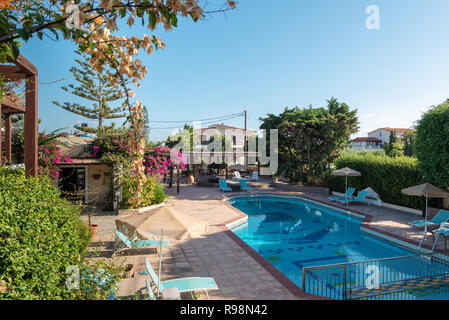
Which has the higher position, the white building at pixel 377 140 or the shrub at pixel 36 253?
the white building at pixel 377 140

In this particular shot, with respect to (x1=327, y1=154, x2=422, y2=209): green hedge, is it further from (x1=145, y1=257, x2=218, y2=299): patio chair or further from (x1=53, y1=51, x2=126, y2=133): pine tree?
(x1=53, y1=51, x2=126, y2=133): pine tree

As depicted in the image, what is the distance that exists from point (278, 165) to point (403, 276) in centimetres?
2000

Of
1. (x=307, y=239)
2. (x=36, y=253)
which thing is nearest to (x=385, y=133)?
(x=307, y=239)

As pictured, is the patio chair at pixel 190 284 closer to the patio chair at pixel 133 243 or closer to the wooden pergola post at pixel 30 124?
the patio chair at pixel 133 243

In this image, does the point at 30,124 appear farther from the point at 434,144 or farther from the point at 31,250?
the point at 434,144

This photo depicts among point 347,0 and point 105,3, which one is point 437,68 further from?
point 105,3

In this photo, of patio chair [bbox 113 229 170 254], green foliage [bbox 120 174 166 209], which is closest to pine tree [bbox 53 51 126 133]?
green foliage [bbox 120 174 166 209]

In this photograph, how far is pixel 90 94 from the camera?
25.4m

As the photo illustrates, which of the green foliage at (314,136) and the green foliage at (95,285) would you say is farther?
the green foliage at (314,136)

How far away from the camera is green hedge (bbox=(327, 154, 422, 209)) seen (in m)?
14.6

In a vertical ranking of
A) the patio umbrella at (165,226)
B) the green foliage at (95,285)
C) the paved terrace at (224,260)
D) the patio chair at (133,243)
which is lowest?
the paved terrace at (224,260)

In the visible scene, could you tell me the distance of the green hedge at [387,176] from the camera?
14.6 metres

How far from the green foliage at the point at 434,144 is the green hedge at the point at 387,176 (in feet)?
3.00

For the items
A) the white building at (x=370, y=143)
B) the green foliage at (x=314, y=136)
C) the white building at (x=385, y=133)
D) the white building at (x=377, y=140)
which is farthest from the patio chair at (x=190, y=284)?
the white building at (x=385, y=133)
